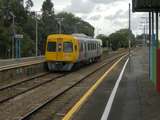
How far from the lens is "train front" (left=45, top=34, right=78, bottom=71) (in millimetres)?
35281

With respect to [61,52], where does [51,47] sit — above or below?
above

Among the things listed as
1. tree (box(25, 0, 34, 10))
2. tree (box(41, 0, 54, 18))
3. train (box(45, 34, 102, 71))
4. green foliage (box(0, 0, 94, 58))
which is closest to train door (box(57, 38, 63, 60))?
train (box(45, 34, 102, 71))

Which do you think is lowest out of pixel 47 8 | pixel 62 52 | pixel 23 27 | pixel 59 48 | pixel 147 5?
pixel 62 52

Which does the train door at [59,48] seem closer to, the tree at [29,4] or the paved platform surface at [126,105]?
the paved platform surface at [126,105]

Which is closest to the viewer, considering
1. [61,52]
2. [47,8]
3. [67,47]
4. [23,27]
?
→ [61,52]

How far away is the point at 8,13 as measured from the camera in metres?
112

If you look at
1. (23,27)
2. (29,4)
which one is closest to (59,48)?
(23,27)

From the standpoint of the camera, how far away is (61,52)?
35.4 m

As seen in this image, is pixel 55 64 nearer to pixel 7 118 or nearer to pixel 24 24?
pixel 7 118

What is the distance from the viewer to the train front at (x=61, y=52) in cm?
3528

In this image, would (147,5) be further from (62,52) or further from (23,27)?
(23,27)

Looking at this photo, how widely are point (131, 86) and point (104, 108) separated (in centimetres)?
803

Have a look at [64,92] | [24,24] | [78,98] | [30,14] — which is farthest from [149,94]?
[30,14]

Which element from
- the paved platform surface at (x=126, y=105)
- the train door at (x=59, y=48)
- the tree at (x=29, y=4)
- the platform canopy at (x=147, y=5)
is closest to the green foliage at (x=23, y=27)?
the tree at (x=29, y=4)
